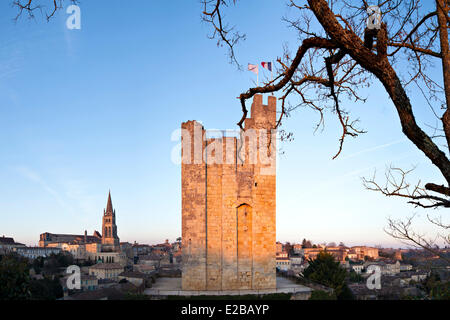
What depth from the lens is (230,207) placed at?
885 inches

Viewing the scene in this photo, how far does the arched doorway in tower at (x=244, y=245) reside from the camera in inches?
873

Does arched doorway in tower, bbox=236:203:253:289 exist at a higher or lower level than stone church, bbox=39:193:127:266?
higher

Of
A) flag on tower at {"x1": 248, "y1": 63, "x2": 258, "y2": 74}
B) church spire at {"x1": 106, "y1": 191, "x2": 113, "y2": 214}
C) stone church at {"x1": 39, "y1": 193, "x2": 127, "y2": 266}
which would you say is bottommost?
stone church at {"x1": 39, "y1": 193, "x2": 127, "y2": 266}

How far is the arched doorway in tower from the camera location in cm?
2217

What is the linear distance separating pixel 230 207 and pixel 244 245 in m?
2.41

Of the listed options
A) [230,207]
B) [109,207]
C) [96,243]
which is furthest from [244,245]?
[109,207]

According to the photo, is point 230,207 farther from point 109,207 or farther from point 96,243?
point 109,207

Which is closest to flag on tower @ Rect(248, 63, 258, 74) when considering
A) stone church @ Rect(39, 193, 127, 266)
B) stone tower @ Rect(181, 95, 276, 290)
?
stone tower @ Rect(181, 95, 276, 290)

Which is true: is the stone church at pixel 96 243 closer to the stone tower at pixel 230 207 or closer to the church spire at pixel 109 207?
the church spire at pixel 109 207

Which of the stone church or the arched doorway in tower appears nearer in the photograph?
the arched doorway in tower

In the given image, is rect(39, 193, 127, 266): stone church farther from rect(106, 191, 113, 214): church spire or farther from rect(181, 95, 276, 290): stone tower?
rect(181, 95, 276, 290): stone tower

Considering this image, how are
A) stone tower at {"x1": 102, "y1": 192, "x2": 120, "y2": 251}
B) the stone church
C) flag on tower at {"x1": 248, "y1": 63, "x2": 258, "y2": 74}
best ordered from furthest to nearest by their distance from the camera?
stone tower at {"x1": 102, "y1": 192, "x2": 120, "y2": 251} < the stone church < flag on tower at {"x1": 248, "y1": 63, "x2": 258, "y2": 74}
